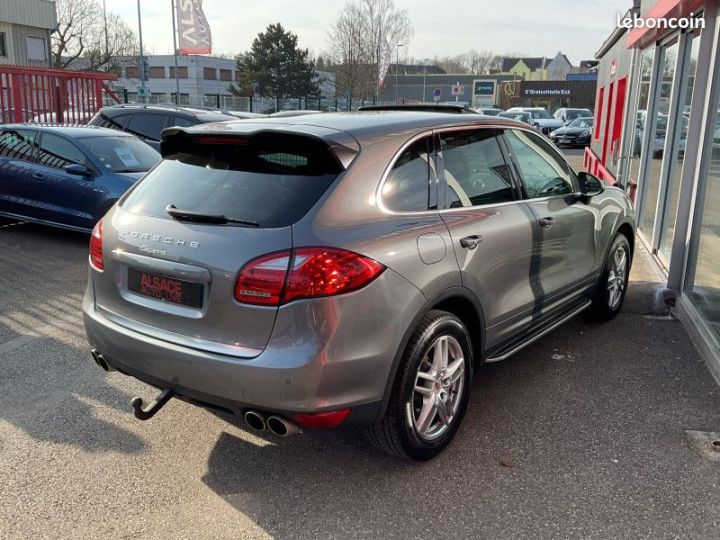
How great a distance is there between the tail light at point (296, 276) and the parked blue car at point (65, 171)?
589 centimetres

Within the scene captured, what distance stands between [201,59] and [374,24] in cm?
3304

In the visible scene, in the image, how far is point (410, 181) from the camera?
3.20m

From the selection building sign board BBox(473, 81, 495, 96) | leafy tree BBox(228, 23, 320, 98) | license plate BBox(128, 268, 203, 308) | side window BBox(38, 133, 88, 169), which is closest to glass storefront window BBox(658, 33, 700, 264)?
license plate BBox(128, 268, 203, 308)

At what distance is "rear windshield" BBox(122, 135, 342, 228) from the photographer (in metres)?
2.83

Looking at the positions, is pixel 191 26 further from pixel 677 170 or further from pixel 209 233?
pixel 209 233

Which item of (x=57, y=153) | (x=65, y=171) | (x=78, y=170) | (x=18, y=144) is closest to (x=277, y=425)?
(x=78, y=170)

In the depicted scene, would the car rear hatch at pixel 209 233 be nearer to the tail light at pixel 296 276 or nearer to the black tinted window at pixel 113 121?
the tail light at pixel 296 276

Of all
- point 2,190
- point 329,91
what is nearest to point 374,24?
point 329,91

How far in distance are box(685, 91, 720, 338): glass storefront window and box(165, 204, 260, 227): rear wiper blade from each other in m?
3.86

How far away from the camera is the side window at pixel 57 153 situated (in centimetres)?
834

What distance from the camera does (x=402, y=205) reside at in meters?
3.09

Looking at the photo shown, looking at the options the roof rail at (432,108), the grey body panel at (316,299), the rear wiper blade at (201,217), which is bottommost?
the grey body panel at (316,299)

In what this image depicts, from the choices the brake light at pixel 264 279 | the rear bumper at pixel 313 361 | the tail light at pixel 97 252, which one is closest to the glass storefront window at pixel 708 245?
the rear bumper at pixel 313 361

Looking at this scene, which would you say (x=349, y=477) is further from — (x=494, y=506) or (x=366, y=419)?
(x=494, y=506)
